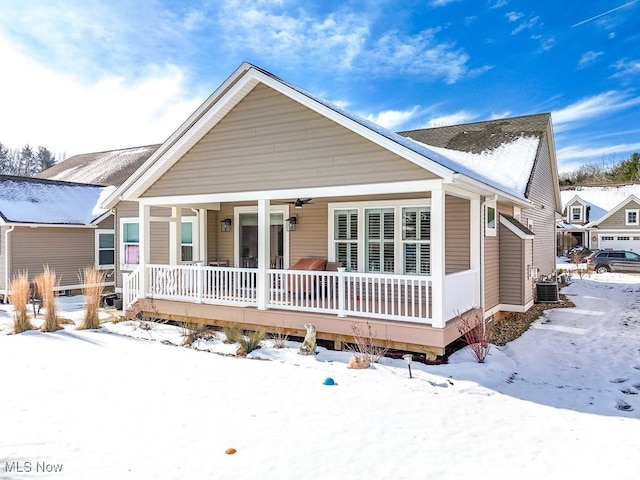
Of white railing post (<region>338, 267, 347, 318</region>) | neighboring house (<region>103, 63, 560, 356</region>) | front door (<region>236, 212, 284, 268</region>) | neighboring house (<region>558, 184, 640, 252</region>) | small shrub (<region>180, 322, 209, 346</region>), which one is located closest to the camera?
neighboring house (<region>103, 63, 560, 356</region>)

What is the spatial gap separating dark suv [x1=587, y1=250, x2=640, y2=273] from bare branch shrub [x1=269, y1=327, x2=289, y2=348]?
23.4 metres

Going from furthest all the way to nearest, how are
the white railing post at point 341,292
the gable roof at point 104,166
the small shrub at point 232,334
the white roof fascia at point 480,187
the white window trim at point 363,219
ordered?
the gable roof at point 104,166, the white window trim at point 363,219, the small shrub at point 232,334, the white railing post at point 341,292, the white roof fascia at point 480,187

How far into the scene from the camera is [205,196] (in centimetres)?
1005

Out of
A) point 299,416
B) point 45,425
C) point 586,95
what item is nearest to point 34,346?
point 45,425

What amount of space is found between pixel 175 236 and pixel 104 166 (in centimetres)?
1436

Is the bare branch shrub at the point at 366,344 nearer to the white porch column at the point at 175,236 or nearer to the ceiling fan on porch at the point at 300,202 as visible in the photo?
the ceiling fan on porch at the point at 300,202

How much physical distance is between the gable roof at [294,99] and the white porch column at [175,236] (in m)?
1.42

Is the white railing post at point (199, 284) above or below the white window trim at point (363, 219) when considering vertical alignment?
below

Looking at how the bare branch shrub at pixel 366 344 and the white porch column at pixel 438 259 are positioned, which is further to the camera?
the bare branch shrub at pixel 366 344

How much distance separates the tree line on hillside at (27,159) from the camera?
63219 millimetres

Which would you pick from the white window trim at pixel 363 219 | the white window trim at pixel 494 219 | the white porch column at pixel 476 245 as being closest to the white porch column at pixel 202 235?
the white window trim at pixel 363 219

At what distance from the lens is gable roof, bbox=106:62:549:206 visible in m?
7.48

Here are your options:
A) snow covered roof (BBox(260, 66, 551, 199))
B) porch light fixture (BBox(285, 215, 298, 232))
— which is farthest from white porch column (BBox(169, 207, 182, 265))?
snow covered roof (BBox(260, 66, 551, 199))

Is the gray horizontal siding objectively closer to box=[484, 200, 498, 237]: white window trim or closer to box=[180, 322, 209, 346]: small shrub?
box=[180, 322, 209, 346]: small shrub
